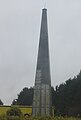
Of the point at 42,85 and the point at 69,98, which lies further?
the point at 69,98

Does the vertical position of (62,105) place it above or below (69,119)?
above

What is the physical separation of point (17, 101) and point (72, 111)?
2881cm

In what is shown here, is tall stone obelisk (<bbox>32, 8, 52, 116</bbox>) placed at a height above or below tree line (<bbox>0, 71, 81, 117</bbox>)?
below

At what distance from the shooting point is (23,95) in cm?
7731

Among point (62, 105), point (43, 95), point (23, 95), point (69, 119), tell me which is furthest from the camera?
point (23, 95)

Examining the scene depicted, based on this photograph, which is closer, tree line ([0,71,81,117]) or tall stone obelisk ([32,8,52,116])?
tall stone obelisk ([32,8,52,116])

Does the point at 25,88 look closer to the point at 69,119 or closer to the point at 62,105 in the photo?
the point at 62,105

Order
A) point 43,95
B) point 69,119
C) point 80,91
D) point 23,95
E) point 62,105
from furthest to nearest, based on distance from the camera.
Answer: point 23,95
point 62,105
point 80,91
point 43,95
point 69,119

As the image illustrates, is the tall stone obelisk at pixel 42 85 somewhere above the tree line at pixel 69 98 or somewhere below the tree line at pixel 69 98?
below

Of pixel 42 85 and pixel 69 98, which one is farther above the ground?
pixel 69 98

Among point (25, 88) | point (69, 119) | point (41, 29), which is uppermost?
point (25, 88)

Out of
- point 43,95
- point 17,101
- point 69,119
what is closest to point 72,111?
point 43,95

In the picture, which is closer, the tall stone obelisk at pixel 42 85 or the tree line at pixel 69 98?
the tall stone obelisk at pixel 42 85

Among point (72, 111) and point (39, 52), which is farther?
point (72, 111)
